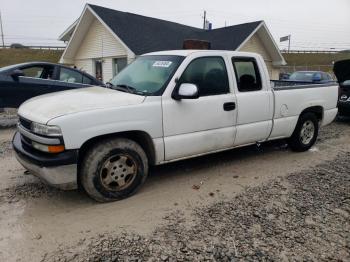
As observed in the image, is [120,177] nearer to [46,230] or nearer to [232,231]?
[46,230]

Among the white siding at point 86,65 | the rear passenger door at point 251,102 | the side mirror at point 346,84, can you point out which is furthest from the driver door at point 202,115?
the white siding at point 86,65

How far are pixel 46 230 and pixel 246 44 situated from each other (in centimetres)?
1686

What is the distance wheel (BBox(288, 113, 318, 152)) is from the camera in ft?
19.8

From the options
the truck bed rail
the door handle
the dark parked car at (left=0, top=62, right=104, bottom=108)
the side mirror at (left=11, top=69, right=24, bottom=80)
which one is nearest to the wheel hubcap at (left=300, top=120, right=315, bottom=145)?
the truck bed rail

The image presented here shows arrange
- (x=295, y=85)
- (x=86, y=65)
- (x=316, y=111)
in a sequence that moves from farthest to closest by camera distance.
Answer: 1. (x=86, y=65)
2. (x=316, y=111)
3. (x=295, y=85)

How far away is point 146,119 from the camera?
3.99m

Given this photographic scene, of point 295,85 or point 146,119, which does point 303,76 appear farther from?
point 146,119

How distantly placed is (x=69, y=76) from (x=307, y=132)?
606cm

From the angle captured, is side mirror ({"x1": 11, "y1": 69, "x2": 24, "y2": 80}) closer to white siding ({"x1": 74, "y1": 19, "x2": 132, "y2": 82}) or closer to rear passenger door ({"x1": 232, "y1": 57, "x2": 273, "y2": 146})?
rear passenger door ({"x1": 232, "y1": 57, "x2": 273, "y2": 146})

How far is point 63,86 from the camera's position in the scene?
8383 millimetres

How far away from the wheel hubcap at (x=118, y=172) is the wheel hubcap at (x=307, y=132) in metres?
3.61

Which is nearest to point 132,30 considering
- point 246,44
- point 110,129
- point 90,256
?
point 246,44

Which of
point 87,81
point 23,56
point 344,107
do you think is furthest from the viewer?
point 23,56

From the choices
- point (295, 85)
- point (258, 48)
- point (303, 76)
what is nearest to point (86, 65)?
point (258, 48)
